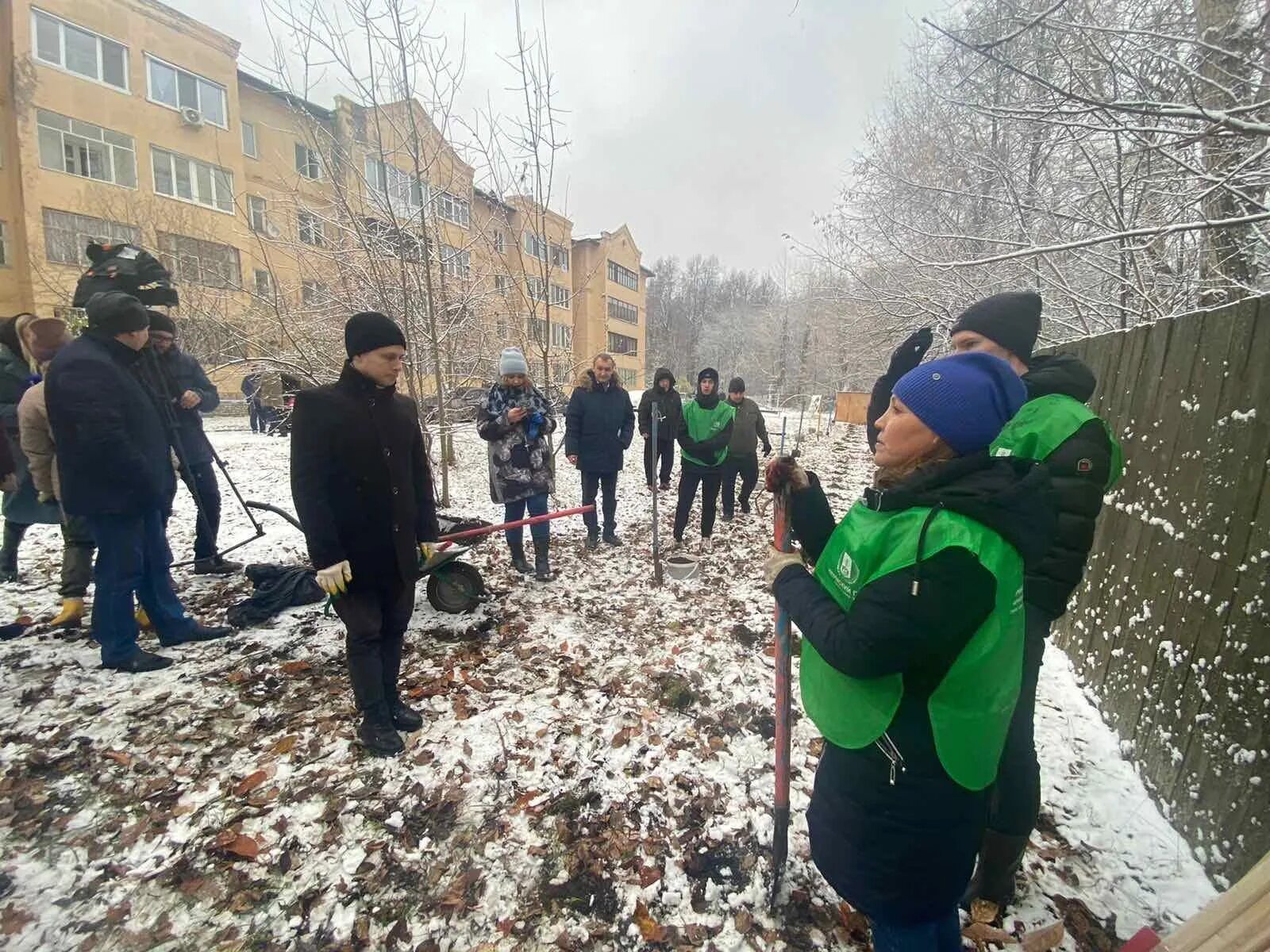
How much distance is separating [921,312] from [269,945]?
12.9 m

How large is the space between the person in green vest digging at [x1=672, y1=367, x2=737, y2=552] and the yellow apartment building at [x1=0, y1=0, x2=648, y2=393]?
8.62ft

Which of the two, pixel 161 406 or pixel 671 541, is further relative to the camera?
pixel 671 541

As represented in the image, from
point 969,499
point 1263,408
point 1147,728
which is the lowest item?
point 1147,728

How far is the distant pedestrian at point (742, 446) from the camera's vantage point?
25.3 ft

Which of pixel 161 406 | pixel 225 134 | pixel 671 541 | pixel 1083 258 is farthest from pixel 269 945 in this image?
pixel 225 134

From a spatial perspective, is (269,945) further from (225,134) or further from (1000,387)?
(225,134)

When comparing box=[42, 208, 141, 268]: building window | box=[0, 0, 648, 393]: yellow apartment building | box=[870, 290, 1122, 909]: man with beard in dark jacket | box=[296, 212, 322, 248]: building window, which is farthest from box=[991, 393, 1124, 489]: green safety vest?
box=[42, 208, 141, 268]: building window

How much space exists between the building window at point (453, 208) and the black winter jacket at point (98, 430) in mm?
4218

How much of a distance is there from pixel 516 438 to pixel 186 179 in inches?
961

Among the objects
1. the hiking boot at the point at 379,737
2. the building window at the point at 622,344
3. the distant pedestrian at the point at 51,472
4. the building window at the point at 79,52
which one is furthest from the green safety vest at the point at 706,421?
the building window at the point at 622,344

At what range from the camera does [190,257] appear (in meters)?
10.9

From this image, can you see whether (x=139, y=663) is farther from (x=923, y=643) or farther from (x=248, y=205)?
(x=248, y=205)

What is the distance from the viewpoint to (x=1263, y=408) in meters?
2.07

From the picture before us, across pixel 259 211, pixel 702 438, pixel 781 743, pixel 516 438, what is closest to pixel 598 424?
pixel 516 438
